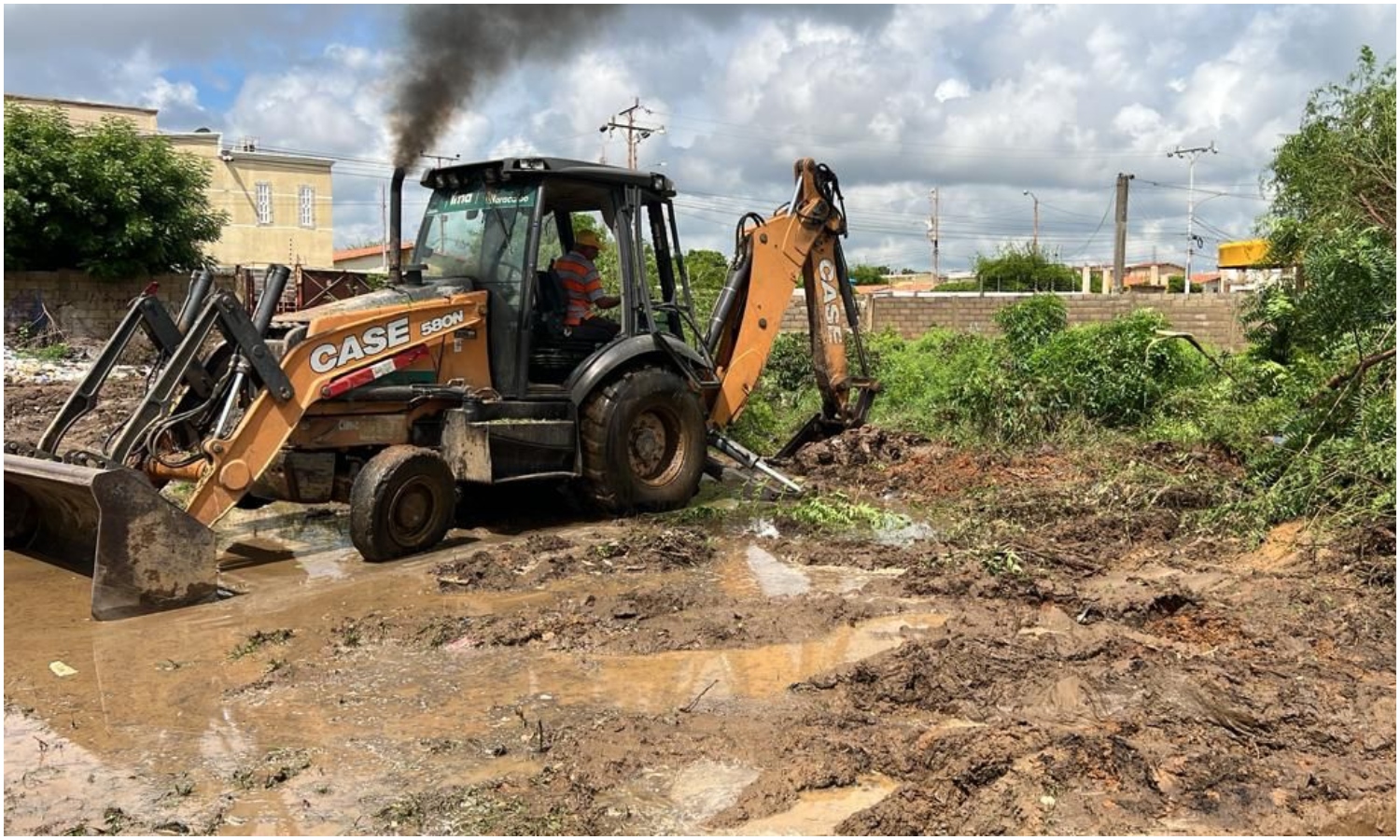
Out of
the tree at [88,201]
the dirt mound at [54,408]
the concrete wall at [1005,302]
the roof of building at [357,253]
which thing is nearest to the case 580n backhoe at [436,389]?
the dirt mound at [54,408]

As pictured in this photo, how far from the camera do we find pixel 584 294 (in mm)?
8180

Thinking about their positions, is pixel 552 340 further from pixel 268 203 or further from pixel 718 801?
pixel 268 203

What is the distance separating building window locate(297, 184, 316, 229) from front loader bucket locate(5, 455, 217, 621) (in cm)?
4150

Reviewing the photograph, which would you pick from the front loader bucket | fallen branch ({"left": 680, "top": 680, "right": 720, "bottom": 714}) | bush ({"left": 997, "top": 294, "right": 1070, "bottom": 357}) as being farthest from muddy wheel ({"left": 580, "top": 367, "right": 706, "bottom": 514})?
bush ({"left": 997, "top": 294, "right": 1070, "bottom": 357})

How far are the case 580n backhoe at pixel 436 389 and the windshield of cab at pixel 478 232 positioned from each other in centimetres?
2

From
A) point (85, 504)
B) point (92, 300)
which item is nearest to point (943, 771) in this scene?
point (85, 504)

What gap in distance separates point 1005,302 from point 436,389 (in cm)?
1206

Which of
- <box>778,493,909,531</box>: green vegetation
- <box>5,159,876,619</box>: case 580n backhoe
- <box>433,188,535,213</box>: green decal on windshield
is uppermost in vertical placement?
<box>433,188,535,213</box>: green decal on windshield

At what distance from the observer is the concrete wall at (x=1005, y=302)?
18.8 metres

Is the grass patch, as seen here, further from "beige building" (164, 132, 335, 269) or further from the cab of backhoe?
"beige building" (164, 132, 335, 269)

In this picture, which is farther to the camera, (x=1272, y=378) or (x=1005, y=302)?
(x=1005, y=302)

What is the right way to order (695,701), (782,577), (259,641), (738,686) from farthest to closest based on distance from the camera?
(782,577)
(259,641)
(738,686)
(695,701)

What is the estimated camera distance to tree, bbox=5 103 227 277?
19609 mm

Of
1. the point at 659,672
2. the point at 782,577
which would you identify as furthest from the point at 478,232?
the point at 659,672
